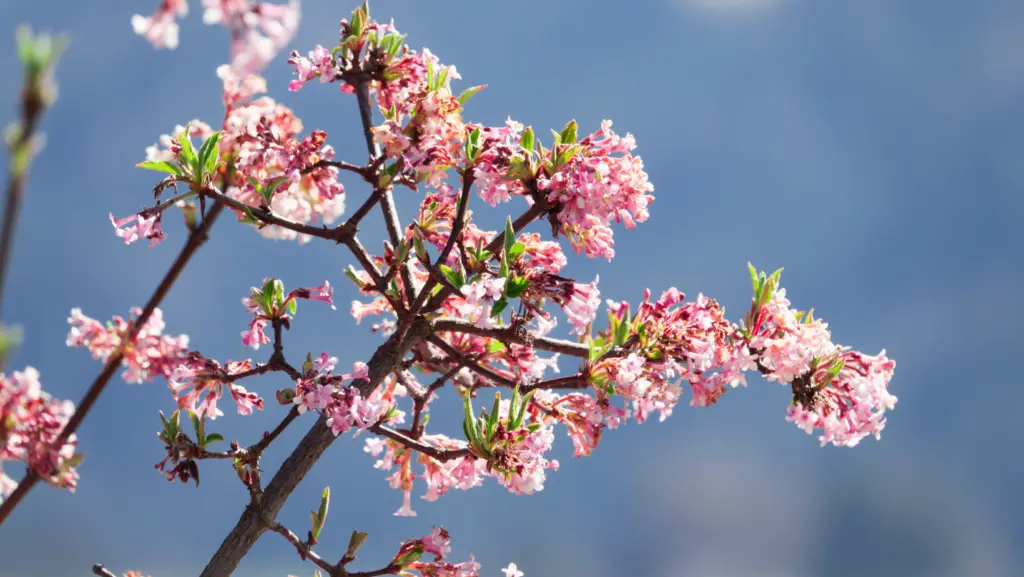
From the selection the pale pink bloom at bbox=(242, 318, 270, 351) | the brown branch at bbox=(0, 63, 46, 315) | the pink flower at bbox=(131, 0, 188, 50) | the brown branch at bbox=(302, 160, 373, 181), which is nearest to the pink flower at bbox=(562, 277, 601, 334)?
the brown branch at bbox=(302, 160, 373, 181)

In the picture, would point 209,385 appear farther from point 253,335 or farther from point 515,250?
point 515,250

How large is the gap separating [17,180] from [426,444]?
78.4 inches

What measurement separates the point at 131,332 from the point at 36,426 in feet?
0.95

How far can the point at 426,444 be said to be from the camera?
2.55m

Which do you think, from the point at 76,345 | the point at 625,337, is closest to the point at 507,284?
the point at 625,337

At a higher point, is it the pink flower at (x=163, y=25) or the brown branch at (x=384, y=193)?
the brown branch at (x=384, y=193)

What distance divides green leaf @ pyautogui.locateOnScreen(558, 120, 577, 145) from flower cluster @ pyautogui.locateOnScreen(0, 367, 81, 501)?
1.31m

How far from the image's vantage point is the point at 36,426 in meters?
1.14

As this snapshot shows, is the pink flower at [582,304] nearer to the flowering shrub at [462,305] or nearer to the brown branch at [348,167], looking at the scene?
the flowering shrub at [462,305]

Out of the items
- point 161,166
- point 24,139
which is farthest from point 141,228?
point 24,139

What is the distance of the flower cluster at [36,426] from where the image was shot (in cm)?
111

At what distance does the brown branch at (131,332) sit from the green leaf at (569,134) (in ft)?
4.03

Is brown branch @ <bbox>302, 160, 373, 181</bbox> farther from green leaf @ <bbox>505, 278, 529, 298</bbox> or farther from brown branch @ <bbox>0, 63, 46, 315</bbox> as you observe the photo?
brown branch @ <bbox>0, 63, 46, 315</bbox>

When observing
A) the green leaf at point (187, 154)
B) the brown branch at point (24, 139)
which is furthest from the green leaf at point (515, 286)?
the brown branch at point (24, 139)
